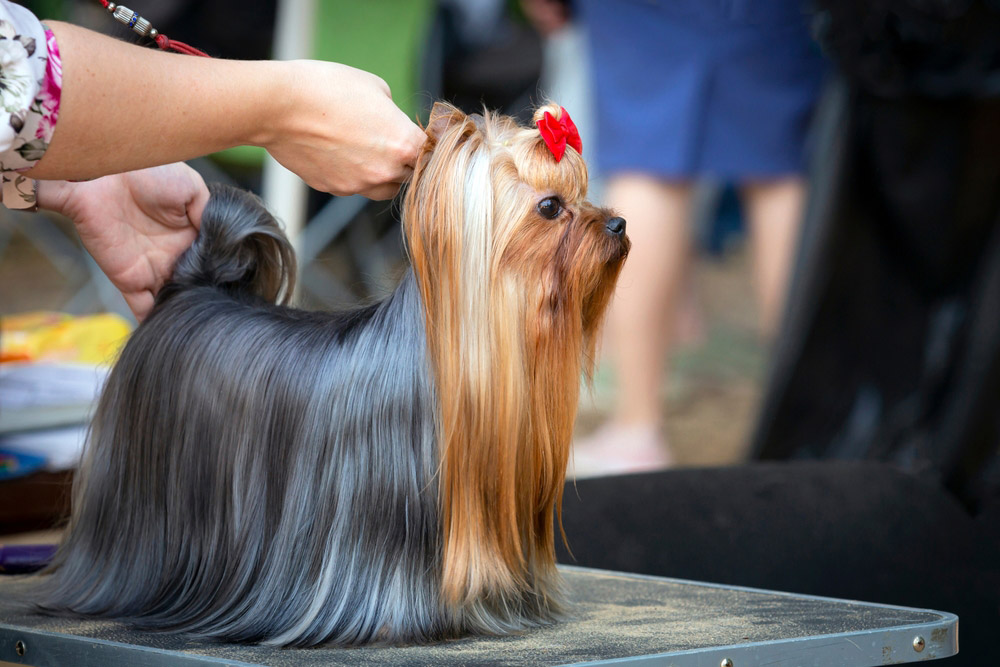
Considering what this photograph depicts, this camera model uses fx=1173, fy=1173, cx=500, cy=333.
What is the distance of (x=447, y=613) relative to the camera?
1300 mm

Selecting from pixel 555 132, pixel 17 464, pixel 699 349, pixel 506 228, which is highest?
pixel 555 132

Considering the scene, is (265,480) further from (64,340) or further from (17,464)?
→ (64,340)

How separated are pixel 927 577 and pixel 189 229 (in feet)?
4.01

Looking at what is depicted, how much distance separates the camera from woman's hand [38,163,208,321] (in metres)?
1.56

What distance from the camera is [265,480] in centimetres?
134

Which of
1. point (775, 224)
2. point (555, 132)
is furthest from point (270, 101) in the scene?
point (775, 224)

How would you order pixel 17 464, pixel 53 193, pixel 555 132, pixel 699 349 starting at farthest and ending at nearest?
pixel 699 349 → pixel 17 464 → pixel 53 193 → pixel 555 132

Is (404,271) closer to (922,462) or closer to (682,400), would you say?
(922,462)

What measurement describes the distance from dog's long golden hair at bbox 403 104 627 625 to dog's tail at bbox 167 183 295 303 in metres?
0.33

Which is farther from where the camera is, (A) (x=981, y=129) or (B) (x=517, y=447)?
(A) (x=981, y=129)

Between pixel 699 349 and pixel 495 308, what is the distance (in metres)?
4.31

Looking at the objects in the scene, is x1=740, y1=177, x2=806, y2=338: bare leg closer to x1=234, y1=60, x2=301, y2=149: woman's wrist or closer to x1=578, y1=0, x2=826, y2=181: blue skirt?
x1=578, y1=0, x2=826, y2=181: blue skirt

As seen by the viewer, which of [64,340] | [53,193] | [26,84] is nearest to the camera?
[26,84]

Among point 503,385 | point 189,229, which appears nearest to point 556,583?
point 503,385
